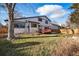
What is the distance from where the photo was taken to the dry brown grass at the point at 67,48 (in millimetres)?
1964

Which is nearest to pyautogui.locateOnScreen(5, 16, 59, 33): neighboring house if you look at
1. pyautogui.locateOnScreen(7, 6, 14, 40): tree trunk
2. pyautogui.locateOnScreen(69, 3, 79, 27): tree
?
pyautogui.locateOnScreen(7, 6, 14, 40): tree trunk

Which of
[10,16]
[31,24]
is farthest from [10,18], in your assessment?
[31,24]

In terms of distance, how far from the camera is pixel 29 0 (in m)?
1.99

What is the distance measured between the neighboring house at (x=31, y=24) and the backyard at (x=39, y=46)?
61 millimetres

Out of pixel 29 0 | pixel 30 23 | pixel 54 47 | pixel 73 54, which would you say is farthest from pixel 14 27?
pixel 73 54

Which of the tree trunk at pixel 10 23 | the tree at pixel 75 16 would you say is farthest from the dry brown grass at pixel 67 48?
the tree trunk at pixel 10 23

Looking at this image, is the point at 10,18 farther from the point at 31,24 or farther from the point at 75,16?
the point at 75,16

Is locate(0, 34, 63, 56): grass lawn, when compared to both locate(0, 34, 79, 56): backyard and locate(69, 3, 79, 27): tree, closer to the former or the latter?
locate(0, 34, 79, 56): backyard

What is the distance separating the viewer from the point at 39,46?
1988mm

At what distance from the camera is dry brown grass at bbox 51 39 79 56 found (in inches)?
77.3

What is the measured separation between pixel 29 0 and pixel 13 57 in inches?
20.1

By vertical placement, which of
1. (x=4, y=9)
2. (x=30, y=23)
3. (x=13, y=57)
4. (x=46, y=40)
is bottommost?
(x=13, y=57)

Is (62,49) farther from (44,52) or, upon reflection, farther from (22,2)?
(22,2)

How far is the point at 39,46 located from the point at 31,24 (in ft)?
0.67
